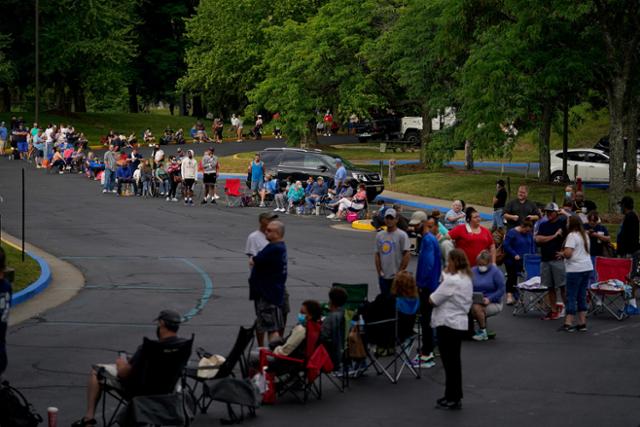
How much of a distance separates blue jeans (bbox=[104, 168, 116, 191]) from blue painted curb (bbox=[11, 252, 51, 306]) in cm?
1768

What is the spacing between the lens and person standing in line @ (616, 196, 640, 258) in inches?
814

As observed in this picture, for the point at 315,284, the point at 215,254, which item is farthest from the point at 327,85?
the point at 315,284

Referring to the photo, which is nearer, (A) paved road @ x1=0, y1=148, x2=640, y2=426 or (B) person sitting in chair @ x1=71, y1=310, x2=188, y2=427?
(B) person sitting in chair @ x1=71, y1=310, x2=188, y2=427

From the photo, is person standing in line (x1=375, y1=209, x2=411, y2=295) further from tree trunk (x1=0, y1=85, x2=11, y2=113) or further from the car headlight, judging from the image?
tree trunk (x1=0, y1=85, x2=11, y2=113)

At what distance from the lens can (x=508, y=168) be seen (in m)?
56.3

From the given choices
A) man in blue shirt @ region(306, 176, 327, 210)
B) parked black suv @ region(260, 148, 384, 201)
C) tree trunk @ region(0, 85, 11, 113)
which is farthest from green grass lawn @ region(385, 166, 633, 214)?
tree trunk @ region(0, 85, 11, 113)

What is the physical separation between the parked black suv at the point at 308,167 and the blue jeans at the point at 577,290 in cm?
2259

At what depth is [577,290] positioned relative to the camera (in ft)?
58.4

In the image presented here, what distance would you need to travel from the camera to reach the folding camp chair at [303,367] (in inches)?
516

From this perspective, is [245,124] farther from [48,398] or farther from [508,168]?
[48,398]

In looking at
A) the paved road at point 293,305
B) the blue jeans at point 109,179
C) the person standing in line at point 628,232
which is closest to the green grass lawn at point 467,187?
the paved road at point 293,305

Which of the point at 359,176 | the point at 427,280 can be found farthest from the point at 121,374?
the point at 359,176

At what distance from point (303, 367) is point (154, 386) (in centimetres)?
221

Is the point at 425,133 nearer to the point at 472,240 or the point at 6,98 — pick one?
the point at 472,240
